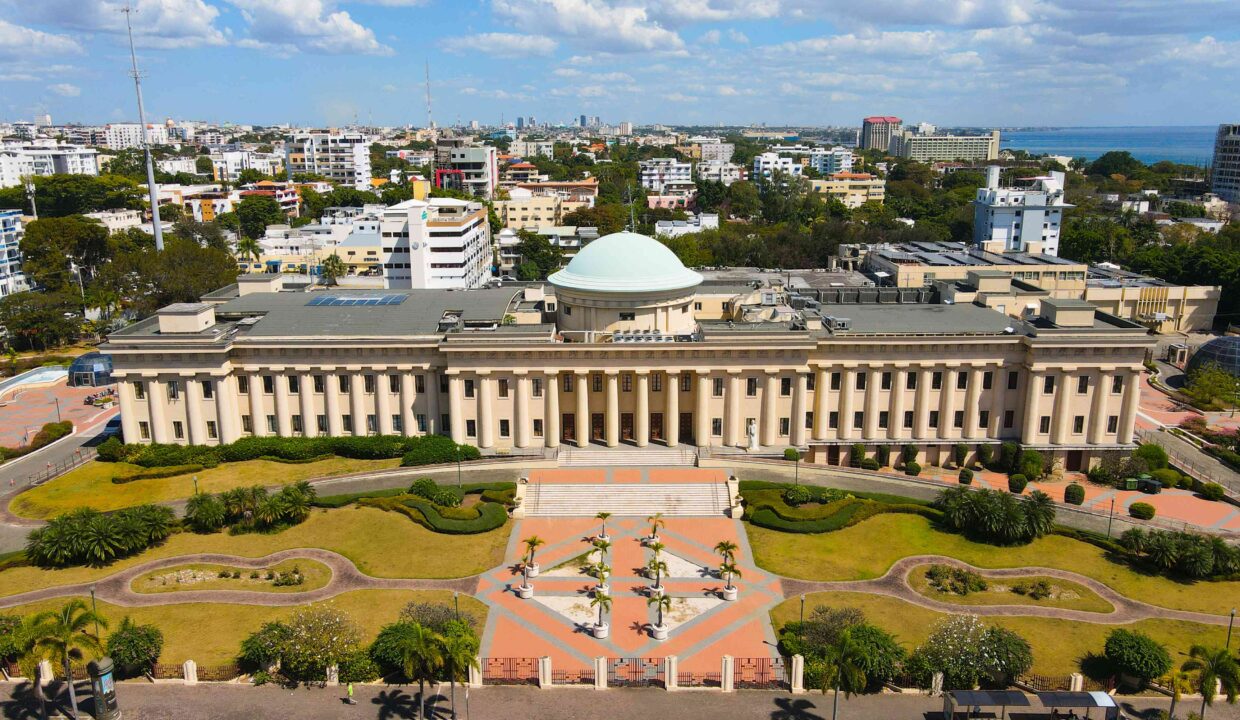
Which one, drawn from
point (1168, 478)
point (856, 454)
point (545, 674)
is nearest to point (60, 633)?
point (545, 674)

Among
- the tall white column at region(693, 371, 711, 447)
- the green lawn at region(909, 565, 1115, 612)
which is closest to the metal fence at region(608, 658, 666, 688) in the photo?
the green lawn at region(909, 565, 1115, 612)

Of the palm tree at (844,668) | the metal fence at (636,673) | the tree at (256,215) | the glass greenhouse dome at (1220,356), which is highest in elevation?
the tree at (256,215)

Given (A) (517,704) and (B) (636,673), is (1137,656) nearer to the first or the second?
(B) (636,673)

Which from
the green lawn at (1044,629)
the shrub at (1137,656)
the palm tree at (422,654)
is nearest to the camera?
the palm tree at (422,654)

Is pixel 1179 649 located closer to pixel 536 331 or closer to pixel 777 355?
pixel 777 355

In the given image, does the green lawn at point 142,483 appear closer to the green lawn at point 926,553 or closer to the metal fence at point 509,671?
the metal fence at point 509,671

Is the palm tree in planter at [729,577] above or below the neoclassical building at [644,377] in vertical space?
below

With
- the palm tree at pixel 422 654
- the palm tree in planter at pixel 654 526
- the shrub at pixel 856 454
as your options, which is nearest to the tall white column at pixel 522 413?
the palm tree in planter at pixel 654 526
